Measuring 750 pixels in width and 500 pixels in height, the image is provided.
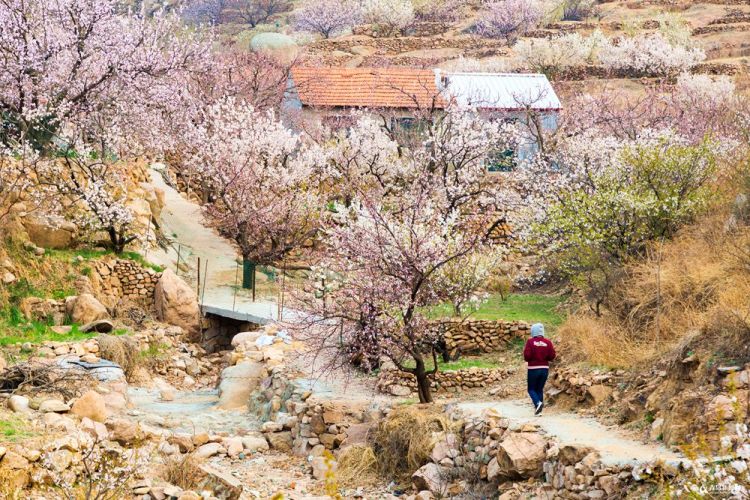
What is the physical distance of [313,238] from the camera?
95.2 ft

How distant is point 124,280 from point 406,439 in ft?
38.4

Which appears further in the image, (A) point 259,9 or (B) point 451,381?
(A) point 259,9

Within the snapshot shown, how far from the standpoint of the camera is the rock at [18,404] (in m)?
15.1

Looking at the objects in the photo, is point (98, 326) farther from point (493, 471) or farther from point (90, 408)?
point (493, 471)

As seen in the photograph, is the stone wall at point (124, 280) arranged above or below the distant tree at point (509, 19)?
below

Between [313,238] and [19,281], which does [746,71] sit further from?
[19,281]

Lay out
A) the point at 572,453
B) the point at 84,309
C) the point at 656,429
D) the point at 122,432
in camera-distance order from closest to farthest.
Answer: the point at 572,453
the point at 656,429
the point at 122,432
the point at 84,309

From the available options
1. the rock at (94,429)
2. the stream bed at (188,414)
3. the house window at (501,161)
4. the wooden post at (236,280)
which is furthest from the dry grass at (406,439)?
the house window at (501,161)

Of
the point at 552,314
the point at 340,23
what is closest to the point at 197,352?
the point at 552,314

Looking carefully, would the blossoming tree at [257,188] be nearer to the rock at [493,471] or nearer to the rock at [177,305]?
the rock at [177,305]

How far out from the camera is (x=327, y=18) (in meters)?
72.5

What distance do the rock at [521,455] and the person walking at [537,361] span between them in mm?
1452

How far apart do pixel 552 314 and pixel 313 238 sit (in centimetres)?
987

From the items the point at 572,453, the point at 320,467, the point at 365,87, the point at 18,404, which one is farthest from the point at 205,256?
the point at 572,453
